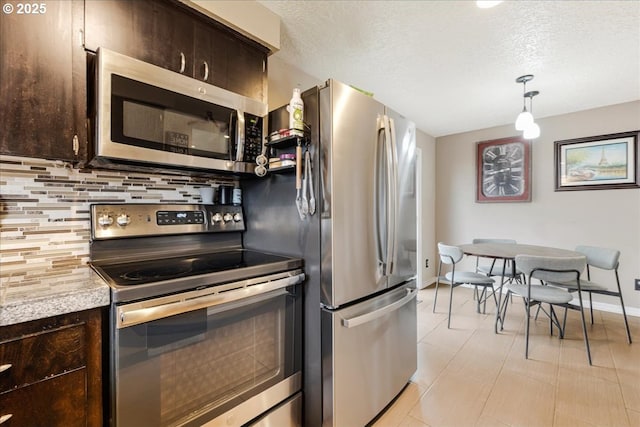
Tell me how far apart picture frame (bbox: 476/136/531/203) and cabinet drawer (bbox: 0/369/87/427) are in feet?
14.8

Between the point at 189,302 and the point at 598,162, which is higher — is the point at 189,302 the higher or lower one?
the lower one

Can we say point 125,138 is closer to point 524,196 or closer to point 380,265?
point 380,265

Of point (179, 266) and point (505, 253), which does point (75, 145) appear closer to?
point (179, 266)

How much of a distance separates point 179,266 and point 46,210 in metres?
0.61

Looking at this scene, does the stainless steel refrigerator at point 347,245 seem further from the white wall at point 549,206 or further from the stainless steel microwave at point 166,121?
the white wall at point 549,206

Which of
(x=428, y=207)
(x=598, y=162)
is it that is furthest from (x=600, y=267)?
(x=428, y=207)

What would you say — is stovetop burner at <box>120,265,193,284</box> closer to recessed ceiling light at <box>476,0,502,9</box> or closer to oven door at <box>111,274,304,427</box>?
oven door at <box>111,274,304,427</box>

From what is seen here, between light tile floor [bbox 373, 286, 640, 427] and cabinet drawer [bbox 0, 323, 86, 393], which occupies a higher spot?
cabinet drawer [bbox 0, 323, 86, 393]

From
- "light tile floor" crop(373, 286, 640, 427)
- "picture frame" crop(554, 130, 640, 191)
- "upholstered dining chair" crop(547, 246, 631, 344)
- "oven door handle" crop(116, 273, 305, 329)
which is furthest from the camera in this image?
"picture frame" crop(554, 130, 640, 191)

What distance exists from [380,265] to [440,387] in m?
1.03

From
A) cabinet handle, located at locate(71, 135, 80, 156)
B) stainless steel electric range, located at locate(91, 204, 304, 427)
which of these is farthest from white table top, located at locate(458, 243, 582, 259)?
cabinet handle, located at locate(71, 135, 80, 156)

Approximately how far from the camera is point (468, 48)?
6.84 ft

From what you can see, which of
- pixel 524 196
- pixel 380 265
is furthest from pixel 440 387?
pixel 524 196

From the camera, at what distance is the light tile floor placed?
1613mm
